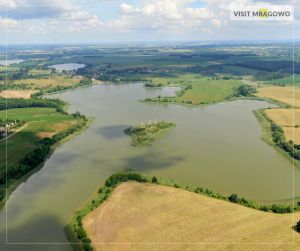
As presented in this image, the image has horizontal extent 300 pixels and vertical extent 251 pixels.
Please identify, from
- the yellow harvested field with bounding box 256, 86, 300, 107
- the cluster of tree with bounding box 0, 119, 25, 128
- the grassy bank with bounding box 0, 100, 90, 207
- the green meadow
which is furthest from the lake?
the yellow harvested field with bounding box 256, 86, 300, 107

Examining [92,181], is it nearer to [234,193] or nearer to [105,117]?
[234,193]

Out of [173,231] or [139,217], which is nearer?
[173,231]

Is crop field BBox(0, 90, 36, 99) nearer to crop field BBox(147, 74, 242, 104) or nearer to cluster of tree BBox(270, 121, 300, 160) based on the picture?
crop field BBox(147, 74, 242, 104)

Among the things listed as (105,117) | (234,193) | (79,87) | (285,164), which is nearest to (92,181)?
(234,193)

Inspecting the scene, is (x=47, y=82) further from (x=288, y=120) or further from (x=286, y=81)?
(x=288, y=120)

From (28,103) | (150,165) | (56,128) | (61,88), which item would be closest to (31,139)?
(56,128)

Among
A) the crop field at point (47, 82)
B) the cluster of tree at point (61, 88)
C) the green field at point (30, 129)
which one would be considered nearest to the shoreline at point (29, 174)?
the green field at point (30, 129)

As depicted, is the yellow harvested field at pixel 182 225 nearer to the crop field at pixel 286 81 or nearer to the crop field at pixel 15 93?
the crop field at pixel 15 93
